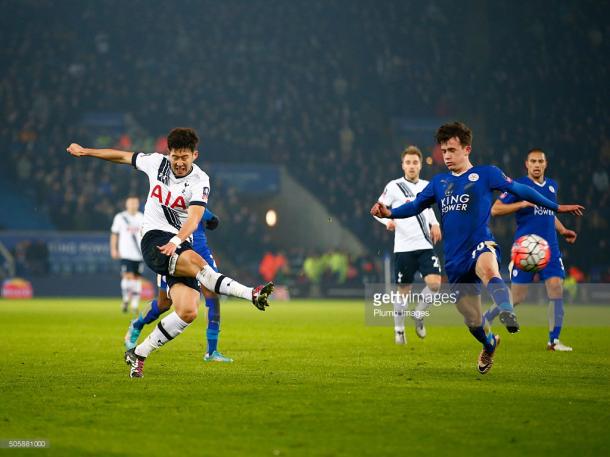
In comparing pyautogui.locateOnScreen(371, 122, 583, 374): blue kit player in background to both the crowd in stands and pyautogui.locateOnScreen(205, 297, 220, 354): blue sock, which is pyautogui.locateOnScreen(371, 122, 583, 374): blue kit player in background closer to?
pyautogui.locateOnScreen(205, 297, 220, 354): blue sock

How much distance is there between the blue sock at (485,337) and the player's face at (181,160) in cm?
299

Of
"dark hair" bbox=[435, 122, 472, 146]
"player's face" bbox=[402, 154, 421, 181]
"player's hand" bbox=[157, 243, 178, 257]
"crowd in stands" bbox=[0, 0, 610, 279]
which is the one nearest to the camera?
"player's hand" bbox=[157, 243, 178, 257]

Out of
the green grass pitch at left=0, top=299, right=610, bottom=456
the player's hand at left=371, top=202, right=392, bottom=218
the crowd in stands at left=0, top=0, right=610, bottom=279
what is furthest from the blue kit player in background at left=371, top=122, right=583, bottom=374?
the crowd in stands at left=0, top=0, right=610, bottom=279

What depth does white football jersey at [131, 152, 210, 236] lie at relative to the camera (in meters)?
8.71

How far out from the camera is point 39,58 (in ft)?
134

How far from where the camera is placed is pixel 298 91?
42500 mm

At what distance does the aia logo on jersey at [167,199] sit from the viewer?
8.73 m

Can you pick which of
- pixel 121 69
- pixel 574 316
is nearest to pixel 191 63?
pixel 121 69

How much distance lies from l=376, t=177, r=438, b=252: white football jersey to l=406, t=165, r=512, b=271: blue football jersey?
450cm

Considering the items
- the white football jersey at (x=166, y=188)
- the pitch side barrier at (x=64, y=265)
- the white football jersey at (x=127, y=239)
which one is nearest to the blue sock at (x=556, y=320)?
the white football jersey at (x=166, y=188)

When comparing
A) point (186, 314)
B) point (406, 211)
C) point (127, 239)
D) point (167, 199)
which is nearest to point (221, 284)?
point (186, 314)

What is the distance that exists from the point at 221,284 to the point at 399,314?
5074 millimetres

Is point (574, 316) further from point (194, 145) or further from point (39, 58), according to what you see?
point (39, 58)

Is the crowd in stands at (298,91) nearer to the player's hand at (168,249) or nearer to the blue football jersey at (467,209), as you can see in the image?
the blue football jersey at (467,209)
